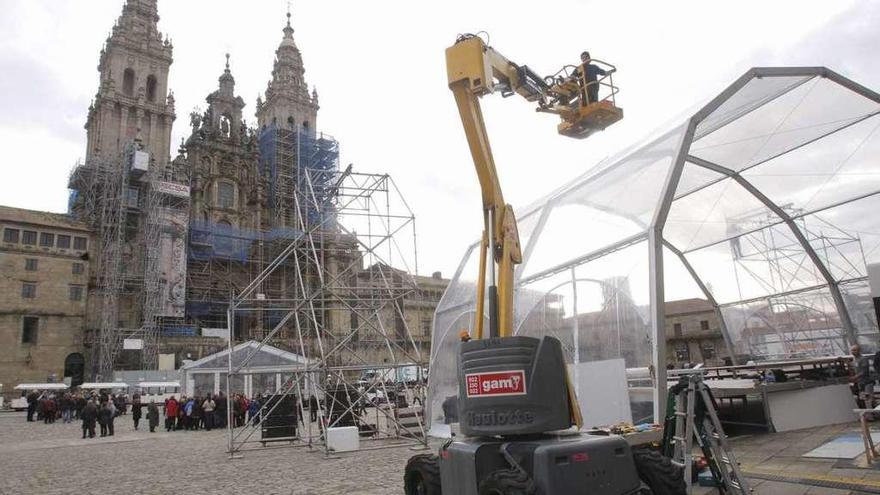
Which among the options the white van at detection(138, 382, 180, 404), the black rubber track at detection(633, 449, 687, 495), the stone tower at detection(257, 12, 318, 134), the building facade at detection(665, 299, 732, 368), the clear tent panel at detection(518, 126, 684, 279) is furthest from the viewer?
the stone tower at detection(257, 12, 318, 134)

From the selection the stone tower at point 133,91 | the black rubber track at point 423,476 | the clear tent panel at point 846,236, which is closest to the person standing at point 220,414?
the black rubber track at point 423,476

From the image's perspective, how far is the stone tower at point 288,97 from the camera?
59625mm

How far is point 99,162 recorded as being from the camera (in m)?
47.6

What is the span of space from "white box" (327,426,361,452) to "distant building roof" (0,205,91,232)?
136ft

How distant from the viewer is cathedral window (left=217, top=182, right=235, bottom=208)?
53.9 m

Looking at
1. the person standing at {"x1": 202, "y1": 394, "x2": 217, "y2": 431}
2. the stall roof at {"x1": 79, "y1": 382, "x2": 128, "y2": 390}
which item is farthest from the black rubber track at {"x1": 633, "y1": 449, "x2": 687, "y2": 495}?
the stall roof at {"x1": 79, "y1": 382, "x2": 128, "y2": 390}

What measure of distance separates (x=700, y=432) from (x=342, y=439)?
32.1ft

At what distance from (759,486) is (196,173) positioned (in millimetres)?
53168

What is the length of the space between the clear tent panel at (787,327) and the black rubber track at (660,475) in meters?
12.6

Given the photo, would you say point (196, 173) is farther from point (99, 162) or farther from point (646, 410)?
point (646, 410)

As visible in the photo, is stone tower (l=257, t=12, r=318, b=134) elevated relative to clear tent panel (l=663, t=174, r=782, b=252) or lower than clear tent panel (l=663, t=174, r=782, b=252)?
elevated

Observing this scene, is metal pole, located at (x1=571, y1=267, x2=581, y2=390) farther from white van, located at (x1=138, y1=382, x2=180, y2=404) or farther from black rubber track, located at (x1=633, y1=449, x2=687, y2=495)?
white van, located at (x1=138, y1=382, x2=180, y2=404)

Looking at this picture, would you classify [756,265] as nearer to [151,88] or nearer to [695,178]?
[695,178]

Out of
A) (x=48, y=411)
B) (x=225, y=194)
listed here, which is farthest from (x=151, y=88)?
(x=48, y=411)
